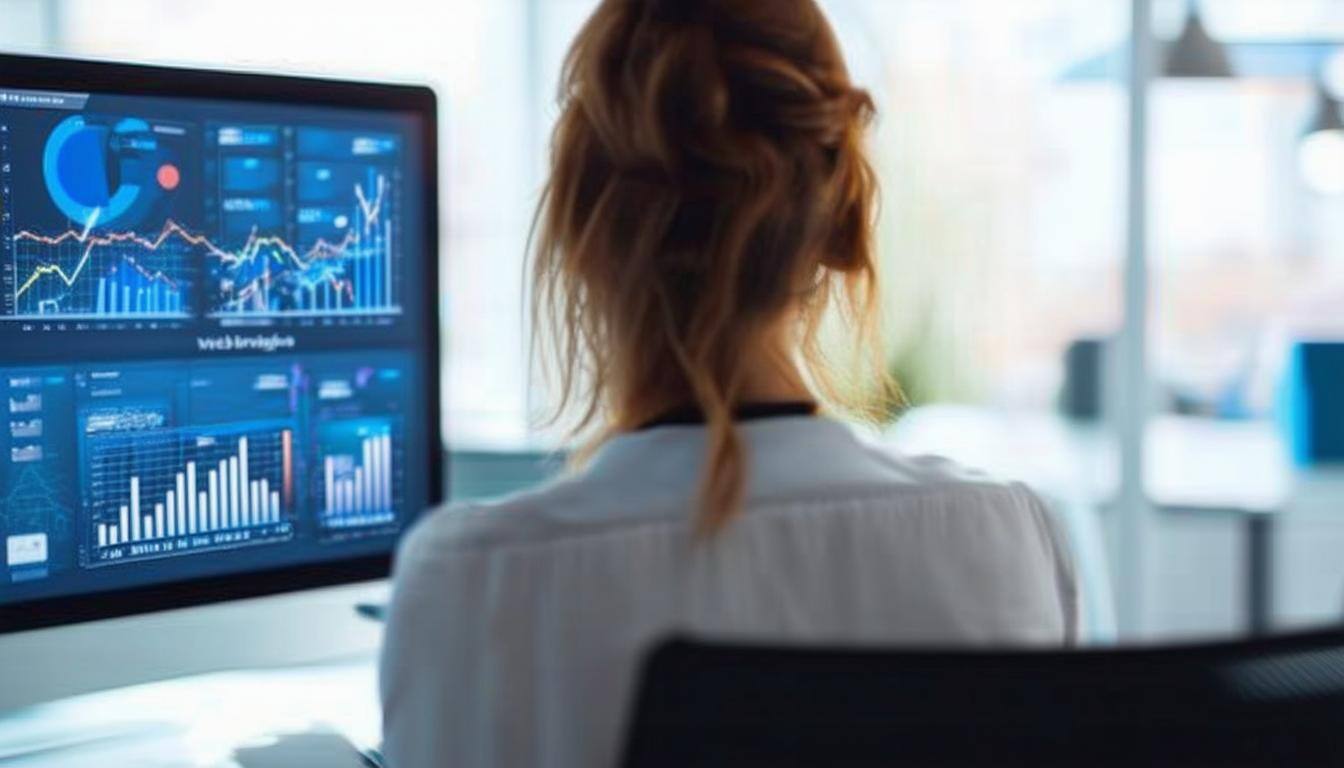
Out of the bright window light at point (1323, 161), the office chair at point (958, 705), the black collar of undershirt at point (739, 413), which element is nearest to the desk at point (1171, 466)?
the bright window light at point (1323, 161)

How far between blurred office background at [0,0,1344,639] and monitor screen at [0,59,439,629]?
2197 millimetres

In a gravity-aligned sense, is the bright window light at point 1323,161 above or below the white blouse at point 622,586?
above

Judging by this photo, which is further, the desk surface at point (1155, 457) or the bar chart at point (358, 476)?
the desk surface at point (1155, 457)

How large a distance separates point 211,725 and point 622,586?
75cm

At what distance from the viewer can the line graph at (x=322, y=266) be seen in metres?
1.48

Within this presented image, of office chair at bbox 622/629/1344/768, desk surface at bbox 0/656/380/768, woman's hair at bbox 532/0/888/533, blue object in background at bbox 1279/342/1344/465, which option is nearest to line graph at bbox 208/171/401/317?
desk surface at bbox 0/656/380/768

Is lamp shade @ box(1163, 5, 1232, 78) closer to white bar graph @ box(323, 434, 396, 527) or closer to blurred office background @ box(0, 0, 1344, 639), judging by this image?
blurred office background @ box(0, 0, 1344, 639)

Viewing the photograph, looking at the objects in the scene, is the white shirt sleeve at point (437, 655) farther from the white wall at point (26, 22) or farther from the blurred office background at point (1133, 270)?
the white wall at point (26, 22)

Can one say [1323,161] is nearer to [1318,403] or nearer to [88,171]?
[1318,403]

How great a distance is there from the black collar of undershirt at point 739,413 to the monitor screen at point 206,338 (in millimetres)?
571

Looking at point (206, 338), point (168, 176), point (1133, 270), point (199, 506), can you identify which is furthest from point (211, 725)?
point (1133, 270)

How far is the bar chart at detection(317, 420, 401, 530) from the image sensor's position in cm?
154

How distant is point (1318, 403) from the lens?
384 cm

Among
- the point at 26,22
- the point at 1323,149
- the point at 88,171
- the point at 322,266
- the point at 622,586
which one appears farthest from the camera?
the point at 26,22
